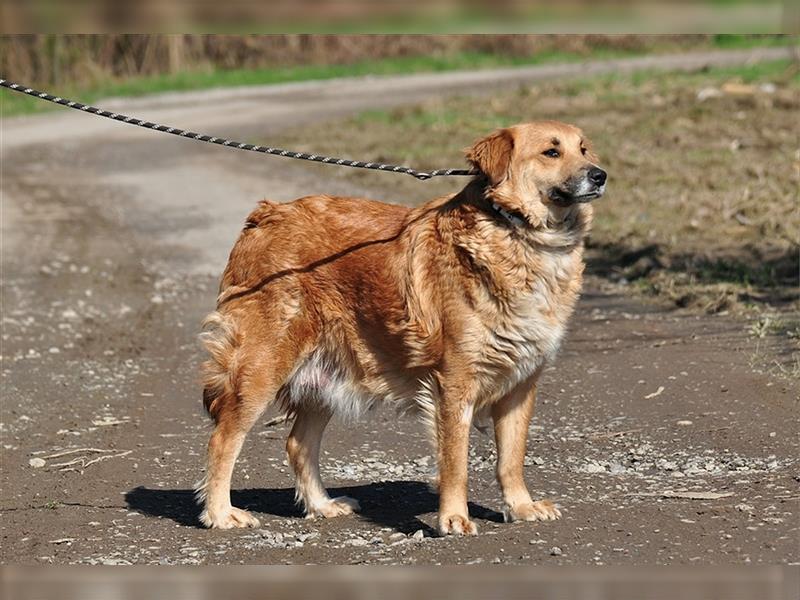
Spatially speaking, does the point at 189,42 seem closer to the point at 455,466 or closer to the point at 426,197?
the point at 426,197

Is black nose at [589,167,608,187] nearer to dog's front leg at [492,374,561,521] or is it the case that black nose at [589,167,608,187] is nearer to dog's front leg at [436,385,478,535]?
dog's front leg at [492,374,561,521]

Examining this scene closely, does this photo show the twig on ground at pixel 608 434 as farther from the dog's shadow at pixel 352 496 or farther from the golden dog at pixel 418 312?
the golden dog at pixel 418 312

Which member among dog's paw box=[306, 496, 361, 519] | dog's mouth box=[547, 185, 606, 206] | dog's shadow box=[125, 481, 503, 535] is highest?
dog's mouth box=[547, 185, 606, 206]

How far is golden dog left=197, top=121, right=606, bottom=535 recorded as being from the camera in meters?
5.52

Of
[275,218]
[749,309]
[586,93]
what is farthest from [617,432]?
[586,93]

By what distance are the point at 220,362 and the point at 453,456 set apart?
1222 millimetres

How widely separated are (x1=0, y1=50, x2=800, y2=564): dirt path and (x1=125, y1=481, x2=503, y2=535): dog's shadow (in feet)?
0.06

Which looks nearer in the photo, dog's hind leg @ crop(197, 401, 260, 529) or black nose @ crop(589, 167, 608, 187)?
black nose @ crop(589, 167, 608, 187)

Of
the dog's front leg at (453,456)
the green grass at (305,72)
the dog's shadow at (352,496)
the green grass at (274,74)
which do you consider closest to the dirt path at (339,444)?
the dog's shadow at (352,496)

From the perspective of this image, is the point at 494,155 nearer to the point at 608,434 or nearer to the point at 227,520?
the point at 227,520

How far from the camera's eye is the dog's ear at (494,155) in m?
5.60

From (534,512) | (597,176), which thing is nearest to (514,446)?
(534,512)

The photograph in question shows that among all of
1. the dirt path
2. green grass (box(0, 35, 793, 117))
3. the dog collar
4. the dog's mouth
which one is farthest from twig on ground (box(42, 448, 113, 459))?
green grass (box(0, 35, 793, 117))

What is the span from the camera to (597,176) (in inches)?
215
